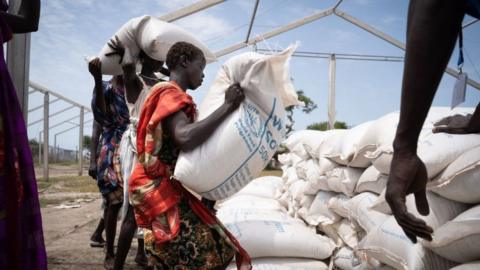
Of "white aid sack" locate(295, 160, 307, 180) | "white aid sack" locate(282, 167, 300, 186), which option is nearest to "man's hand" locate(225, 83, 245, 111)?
"white aid sack" locate(295, 160, 307, 180)

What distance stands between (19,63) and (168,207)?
3.32ft

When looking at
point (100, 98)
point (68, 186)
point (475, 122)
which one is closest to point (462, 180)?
point (475, 122)

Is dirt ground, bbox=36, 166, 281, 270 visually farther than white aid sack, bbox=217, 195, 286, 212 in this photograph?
No

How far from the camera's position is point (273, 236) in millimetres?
2297

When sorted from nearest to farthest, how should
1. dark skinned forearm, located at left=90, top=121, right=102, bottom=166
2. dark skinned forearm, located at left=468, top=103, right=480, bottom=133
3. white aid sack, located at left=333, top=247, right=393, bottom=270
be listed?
dark skinned forearm, located at left=468, top=103, right=480, bottom=133 → white aid sack, located at left=333, top=247, right=393, bottom=270 → dark skinned forearm, located at left=90, top=121, right=102, bottom=166

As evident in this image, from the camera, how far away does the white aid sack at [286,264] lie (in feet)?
7.37

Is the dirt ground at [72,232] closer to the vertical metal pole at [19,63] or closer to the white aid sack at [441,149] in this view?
the vertical metal pole at [19,63]

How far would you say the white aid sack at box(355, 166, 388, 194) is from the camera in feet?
7.03

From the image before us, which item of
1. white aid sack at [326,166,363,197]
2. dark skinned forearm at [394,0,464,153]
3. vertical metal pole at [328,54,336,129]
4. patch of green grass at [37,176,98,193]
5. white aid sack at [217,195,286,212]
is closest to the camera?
dark skinned forearm at [394,0,464,153]

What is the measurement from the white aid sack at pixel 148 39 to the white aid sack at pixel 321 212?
140 centimetres

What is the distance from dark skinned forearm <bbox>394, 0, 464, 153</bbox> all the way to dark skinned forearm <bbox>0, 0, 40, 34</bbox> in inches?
54.4

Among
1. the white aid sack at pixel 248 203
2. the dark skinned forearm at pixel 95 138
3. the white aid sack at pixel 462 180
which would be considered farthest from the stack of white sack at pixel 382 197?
the dark skinned forearm at pixel 95 138

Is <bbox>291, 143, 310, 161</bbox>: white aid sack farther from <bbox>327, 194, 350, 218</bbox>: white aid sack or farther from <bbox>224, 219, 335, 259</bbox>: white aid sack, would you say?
<bbox>224, 219, 335, 259</bbox>: white aid sack

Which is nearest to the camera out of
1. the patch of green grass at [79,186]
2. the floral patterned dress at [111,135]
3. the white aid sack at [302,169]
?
the floral patterned dress at [111,135]
